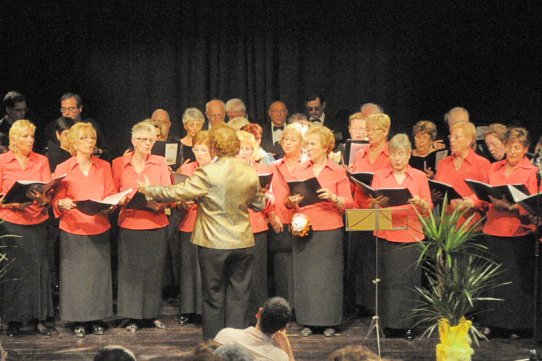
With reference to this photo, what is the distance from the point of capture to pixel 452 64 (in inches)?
410

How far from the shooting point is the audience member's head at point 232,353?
3696 mm

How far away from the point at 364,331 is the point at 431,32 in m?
4.21

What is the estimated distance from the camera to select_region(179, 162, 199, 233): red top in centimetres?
753

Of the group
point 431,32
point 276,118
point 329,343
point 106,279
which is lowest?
point 329,343

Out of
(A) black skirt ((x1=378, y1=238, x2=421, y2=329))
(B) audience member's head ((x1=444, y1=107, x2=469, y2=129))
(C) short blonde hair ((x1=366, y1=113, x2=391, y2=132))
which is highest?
(B) audience member's head ((x1=444, y1=107, x2=469, y2=129))

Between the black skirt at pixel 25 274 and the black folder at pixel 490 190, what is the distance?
3.25 metres

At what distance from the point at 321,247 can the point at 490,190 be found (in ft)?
4.34

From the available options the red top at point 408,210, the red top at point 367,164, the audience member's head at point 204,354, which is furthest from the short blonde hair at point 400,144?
the audience member's head at point 204,354

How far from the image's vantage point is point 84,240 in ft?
23.7

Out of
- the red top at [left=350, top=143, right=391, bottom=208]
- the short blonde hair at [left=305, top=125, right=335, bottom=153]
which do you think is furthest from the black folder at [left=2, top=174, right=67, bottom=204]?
the red top at [left=350, top=143, right=391, bottom=208]

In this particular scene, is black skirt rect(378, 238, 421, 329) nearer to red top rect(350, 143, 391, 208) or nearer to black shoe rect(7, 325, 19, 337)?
red top rect(350, 143, 391, 208)

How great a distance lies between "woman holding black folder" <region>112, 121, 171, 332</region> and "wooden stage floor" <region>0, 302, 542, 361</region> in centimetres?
19

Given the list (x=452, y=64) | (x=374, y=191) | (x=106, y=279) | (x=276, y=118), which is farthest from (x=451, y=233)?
(x=452, y=64)

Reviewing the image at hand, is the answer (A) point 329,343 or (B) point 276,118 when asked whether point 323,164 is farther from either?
(B) point 276,118
